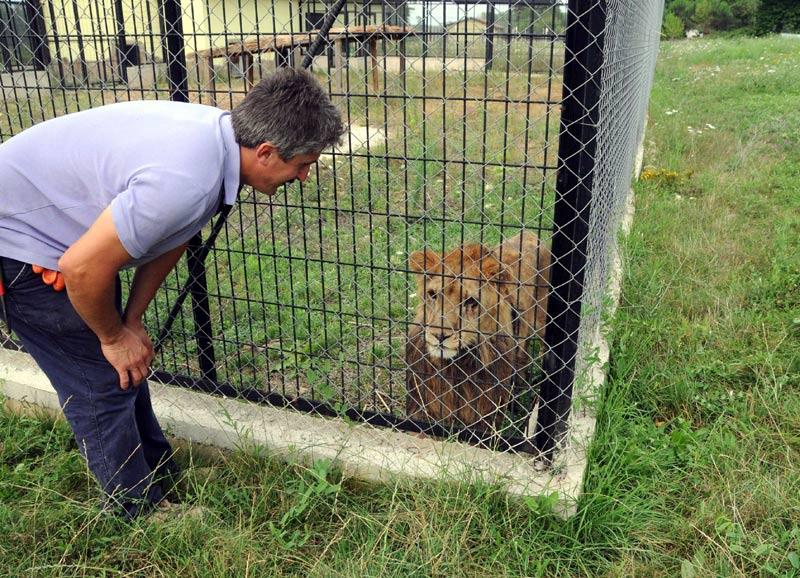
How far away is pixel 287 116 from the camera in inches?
90.0

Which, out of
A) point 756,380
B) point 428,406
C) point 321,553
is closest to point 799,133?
point 756,380

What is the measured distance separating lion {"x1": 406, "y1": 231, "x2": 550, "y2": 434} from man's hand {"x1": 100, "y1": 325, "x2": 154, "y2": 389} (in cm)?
123

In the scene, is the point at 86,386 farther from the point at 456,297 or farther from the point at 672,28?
the point at 672,28

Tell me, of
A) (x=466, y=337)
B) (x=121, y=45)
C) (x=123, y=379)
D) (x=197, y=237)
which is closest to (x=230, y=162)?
(x=123, y=379)

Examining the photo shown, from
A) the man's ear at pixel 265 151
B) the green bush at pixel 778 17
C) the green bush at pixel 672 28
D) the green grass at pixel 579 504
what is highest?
the man's ear at pixel 265 151

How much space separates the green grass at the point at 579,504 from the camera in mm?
2668

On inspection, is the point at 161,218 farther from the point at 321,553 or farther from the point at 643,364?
the point at 643,364

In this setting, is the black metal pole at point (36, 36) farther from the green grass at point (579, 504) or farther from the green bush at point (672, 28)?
the green bush at point (672, 28)

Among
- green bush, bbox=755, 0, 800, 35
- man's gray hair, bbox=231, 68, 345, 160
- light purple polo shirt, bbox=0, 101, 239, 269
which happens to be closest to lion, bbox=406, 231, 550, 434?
man's gray hair, bbox=231, 68, 345, 160

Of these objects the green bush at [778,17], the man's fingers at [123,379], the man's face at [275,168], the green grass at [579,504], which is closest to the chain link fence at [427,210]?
the green grass at [579,504]

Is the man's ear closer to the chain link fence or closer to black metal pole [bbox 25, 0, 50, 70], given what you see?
the chain link fence

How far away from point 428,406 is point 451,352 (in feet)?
1.40

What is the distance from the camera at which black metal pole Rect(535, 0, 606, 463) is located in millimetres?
2518

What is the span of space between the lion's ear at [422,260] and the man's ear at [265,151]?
1.13 metres
